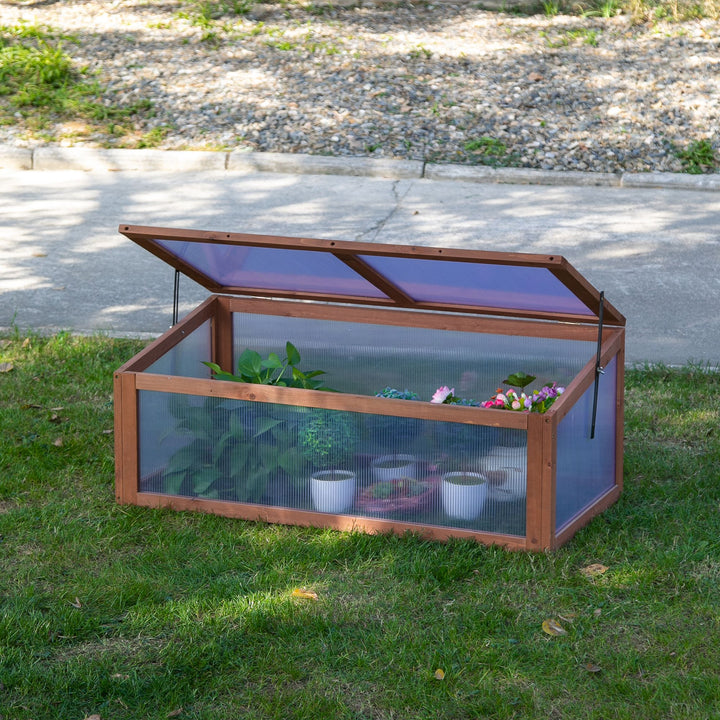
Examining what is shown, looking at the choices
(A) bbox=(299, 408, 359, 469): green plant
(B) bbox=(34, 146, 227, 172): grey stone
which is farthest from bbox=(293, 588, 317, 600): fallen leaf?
(B) bbox=(34, 146, 227, 172): grey stone

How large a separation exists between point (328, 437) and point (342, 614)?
2.30 ft

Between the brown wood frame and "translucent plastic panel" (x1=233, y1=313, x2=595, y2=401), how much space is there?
5 cm

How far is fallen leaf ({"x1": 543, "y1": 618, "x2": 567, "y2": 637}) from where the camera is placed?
3.35m

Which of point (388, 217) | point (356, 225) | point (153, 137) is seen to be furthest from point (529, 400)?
point (153, 137)

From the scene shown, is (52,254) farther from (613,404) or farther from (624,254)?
(613,404)

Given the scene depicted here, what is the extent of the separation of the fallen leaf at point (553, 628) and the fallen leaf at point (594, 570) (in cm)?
34

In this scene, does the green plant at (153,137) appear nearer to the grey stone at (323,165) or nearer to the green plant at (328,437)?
the grey stone at (323,165)

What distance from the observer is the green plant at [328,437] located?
3873mm

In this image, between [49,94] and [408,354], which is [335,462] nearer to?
[408,354]

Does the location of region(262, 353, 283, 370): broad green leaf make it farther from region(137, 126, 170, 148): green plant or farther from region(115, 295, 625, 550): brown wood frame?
region(137, 126, 170, 148): green plant

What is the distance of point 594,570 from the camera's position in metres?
3.72

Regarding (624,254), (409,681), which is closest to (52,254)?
(624,254)


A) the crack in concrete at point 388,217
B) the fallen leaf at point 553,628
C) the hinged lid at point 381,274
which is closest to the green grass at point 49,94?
the crack in concrete at point 388,217

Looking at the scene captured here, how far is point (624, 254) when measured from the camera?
767 cm
